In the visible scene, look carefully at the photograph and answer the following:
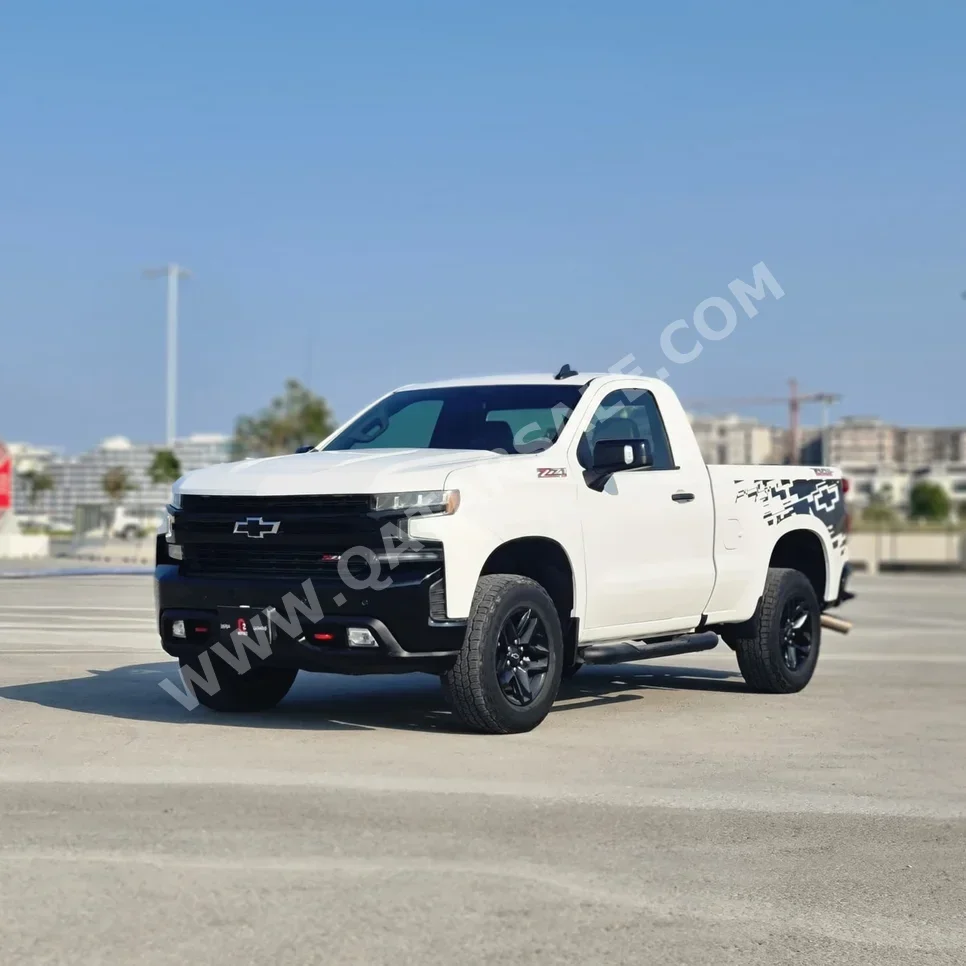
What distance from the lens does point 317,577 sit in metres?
8.28

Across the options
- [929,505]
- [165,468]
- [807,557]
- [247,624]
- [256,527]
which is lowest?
[247,624]

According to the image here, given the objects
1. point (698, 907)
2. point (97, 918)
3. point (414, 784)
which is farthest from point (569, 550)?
point (97, 918)

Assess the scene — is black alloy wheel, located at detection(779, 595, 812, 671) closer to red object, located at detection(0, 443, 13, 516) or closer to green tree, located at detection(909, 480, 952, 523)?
red object, located at detection(0, 443, 13, 516)

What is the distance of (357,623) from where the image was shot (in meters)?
8.15

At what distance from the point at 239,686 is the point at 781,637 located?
3813mm

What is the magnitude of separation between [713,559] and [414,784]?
148 inches

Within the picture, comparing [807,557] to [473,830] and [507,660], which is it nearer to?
[507,660]

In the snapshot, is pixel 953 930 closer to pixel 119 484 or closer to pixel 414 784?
pixel 414 784

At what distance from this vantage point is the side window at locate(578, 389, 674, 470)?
385 inches

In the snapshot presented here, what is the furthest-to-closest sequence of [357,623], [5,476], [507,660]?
[5,476]
[507,660]
[357,623]

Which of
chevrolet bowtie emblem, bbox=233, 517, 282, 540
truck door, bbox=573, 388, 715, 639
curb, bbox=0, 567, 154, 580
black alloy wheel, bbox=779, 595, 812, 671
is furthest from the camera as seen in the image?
curb, bbox=0, 567, 154, 580

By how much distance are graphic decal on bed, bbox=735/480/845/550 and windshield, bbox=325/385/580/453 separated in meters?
1.65

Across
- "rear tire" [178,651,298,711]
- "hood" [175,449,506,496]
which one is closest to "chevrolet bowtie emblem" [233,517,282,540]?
"hood" [175,449,506,496]

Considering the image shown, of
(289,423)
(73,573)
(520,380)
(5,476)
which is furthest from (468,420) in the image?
(289,423)
